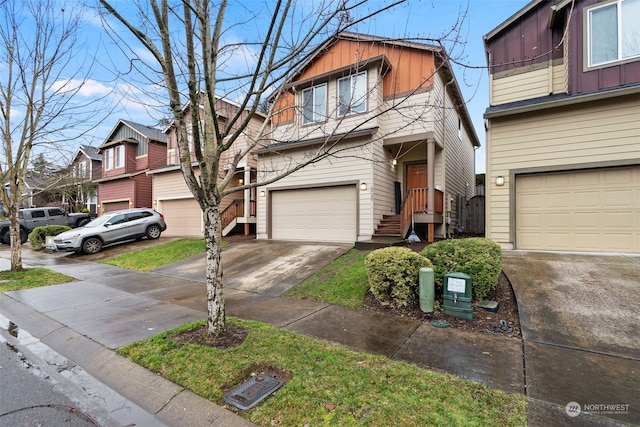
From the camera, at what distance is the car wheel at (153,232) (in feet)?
49.0

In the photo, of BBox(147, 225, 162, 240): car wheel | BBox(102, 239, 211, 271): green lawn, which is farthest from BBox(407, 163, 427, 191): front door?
BBox(147, 225, 162, 240): car wheel

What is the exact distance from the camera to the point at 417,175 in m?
12.5

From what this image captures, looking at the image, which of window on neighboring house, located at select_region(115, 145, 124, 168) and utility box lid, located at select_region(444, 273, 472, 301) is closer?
utility box lid, located at select_region(444, 273, 472, 301)

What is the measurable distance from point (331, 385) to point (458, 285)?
2812 mm

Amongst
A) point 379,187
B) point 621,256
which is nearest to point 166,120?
point 379,187

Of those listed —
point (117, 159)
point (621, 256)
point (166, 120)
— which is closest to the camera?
point (166, 120)

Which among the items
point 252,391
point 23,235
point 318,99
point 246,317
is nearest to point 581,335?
point 252,391

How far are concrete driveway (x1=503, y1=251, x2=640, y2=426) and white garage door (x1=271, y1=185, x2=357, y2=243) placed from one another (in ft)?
17.5

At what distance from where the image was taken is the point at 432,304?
498 cm

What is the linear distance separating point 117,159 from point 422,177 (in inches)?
784

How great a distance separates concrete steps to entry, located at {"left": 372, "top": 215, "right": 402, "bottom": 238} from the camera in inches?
391

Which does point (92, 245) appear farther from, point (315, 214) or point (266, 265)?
point (315, 214)

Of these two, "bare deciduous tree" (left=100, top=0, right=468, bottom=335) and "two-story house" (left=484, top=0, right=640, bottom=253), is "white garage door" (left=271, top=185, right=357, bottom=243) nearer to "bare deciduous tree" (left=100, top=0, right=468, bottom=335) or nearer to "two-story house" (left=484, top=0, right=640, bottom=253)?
"two-story house" (left=484, top=0, right=640, bottom=253)

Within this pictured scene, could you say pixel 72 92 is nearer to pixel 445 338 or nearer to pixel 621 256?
pixel 445 338
